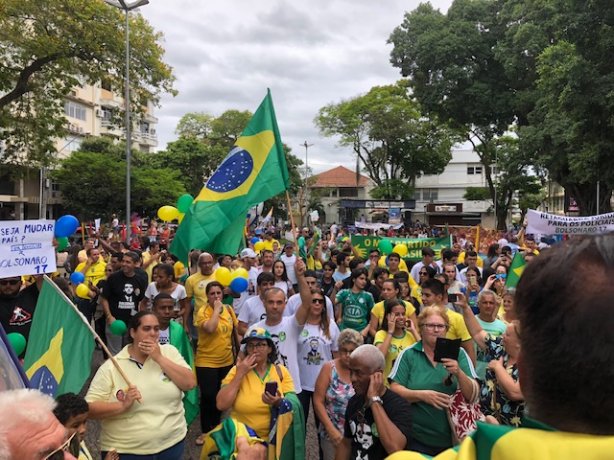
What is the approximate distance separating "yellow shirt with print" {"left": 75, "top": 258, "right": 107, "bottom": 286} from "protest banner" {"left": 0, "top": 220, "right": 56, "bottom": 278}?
3.78 meters

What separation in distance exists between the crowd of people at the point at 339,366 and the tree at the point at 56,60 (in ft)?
41.5

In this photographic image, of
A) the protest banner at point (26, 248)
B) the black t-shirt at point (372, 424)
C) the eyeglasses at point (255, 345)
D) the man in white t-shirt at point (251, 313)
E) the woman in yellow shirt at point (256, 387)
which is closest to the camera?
the black t-shirt at point (372, 424)

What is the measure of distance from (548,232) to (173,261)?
267 inches

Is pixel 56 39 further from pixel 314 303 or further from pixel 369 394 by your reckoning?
pixel 369 394

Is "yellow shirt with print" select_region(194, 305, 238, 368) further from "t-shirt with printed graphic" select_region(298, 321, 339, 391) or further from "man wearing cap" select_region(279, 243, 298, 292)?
"man wearing cap" select_region(279, 243, 298, 292)

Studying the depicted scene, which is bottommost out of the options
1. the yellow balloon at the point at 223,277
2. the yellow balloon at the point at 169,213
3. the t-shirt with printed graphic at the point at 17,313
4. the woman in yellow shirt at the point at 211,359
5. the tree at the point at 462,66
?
the woman in yellow shirt at the point at 211,359

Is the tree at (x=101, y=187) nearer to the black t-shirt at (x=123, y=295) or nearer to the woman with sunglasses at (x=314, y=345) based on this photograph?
the black t-shirt at (x=123, y=295)

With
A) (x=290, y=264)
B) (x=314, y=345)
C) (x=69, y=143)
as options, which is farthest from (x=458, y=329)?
(x=69, y=143)

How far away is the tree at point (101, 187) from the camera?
3588 centimetres

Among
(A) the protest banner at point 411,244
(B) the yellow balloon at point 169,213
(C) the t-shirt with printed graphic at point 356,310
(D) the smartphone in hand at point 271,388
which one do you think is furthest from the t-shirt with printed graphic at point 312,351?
(A) the protest banner at point 411,244

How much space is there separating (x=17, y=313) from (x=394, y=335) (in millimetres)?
3442

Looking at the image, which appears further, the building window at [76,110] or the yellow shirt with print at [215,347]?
the building window at [76,110]

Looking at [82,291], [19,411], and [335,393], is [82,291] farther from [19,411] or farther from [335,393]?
[19,411]

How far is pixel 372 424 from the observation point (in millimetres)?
3104
